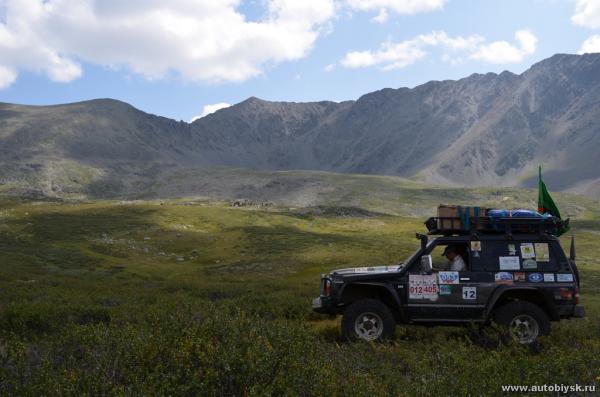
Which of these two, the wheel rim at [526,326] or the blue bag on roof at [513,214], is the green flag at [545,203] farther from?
→ the wheel rim at [526,326]

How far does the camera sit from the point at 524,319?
10.8 m

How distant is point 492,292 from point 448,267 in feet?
3.69

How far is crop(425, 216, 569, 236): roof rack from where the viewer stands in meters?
11.2

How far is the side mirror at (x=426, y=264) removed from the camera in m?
11.2

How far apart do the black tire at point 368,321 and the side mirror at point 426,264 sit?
1304mm

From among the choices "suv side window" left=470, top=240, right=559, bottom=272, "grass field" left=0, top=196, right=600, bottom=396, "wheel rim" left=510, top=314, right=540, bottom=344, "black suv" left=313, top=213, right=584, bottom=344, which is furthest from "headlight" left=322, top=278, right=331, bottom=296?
"wheel rim" left=510, top=314, right=540, bottom=344

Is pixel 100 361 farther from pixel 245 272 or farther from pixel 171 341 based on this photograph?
pixel 245 272

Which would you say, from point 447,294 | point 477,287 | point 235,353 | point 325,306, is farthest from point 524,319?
point 235,353

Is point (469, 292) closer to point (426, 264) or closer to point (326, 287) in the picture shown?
point (426, 264)

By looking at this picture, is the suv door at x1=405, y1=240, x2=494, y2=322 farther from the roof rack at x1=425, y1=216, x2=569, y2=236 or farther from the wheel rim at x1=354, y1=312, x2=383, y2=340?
the wheel rim at x1=354, y1=312, x2=383, y2=340

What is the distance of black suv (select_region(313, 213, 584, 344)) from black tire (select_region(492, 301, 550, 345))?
0.02m

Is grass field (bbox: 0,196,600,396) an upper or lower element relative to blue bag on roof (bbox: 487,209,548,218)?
lower

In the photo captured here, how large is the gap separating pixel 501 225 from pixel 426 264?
6.77 ft

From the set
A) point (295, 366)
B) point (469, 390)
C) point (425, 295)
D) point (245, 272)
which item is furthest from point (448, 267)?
point (245, 272)
